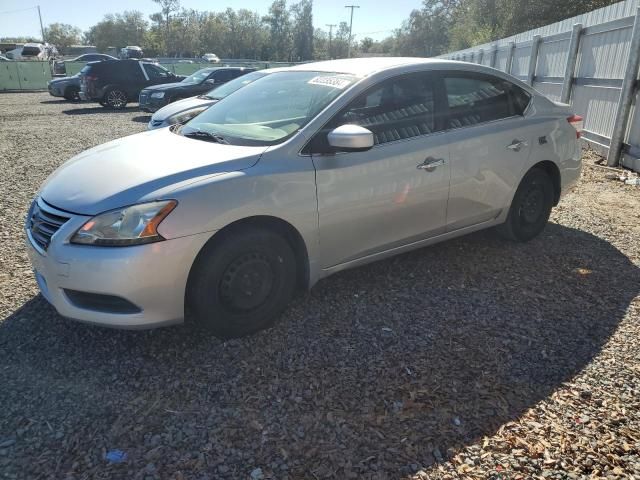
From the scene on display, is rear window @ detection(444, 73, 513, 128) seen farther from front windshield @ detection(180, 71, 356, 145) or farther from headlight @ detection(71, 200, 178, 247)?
headlight @ detection(71, 200, 178, 247)

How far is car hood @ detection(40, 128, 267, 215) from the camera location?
2.75 m

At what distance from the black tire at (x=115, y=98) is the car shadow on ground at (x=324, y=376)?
16.1 m

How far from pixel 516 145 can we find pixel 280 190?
233 cm

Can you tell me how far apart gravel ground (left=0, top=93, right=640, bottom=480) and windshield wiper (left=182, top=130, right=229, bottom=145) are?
1.30 metres

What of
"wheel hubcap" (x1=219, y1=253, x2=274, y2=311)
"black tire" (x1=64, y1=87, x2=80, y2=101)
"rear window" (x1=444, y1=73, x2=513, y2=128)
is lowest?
"black tire" (x1=64, y1=87, x2=80, y2=101)

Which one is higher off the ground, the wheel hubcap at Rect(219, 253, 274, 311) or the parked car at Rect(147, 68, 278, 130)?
the parked car at Rect(147, 68, 278, 130)

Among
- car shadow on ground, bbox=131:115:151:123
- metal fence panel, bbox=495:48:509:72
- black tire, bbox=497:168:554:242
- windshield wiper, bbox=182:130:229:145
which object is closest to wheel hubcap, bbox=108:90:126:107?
car shadow on ground, bbox=131:115:151:123

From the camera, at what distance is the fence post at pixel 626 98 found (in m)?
7.27

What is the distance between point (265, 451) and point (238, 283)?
3.44 ft

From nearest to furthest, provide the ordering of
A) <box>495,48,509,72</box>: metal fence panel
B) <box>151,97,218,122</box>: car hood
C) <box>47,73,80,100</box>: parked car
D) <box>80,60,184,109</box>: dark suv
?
<box>151,97,218,122</box>: car hood < <box>495,48,509,72</box>: metal fence panel < <box>80,60,184,109</box>: dark suv < <box>47,73,80,100</box>: parked car

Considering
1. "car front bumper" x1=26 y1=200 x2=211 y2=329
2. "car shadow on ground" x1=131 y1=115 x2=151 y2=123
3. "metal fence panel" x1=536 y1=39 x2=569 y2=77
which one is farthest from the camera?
"car shadow on ground" x1=131 y1=115 x2=151 y2=123

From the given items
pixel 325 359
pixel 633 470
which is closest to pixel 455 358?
pixel 325 359

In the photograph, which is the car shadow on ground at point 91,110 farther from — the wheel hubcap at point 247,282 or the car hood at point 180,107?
the wheel hubcap at point 247,282

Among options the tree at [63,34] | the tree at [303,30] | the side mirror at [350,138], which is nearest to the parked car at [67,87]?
the side mirror at [350,138]
